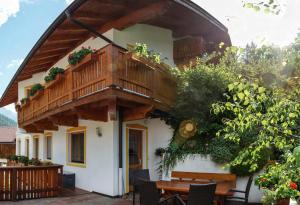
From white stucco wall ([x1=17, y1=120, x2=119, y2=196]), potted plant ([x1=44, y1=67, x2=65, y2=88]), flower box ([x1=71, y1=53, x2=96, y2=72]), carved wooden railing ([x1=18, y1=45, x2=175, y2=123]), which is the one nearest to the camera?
carved wooden railing ([x1=18, y1=45, x2=175, y2=123])

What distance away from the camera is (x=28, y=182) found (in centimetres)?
1020

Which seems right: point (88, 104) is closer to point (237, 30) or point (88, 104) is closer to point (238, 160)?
point (238, 160)

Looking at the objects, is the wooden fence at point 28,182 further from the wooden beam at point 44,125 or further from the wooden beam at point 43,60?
the wooden beam at point 43,60

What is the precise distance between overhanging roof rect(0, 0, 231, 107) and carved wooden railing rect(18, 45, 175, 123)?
1.85 meters

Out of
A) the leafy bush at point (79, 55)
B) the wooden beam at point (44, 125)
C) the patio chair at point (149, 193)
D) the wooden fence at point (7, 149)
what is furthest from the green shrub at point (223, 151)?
the wooden fence at point (7, 149)

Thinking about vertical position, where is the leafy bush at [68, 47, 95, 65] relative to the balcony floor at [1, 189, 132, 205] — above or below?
above

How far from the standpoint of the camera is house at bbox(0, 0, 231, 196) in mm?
8500

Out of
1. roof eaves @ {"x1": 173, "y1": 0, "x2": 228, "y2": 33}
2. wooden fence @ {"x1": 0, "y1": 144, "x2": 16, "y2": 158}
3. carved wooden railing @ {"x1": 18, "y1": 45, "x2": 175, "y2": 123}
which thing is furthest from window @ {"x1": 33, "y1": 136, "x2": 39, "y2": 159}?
wooden fence @ {"x1": 0, "y1": 144, "x2": 16, "y2": 158}

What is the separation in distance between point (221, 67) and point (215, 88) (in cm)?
79

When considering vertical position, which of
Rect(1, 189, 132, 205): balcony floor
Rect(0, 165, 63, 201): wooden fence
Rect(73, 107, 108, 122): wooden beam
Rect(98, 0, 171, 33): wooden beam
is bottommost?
Rect(1, 189, 132, 205): balcony floor

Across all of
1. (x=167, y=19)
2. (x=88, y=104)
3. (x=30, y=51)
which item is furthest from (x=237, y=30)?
(x=30, y=51)

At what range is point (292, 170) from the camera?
3586 millimetres

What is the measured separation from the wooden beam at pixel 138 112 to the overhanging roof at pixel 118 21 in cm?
279

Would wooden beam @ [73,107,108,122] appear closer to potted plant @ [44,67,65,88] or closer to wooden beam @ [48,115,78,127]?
potted plant @ [44,67,65,88]
